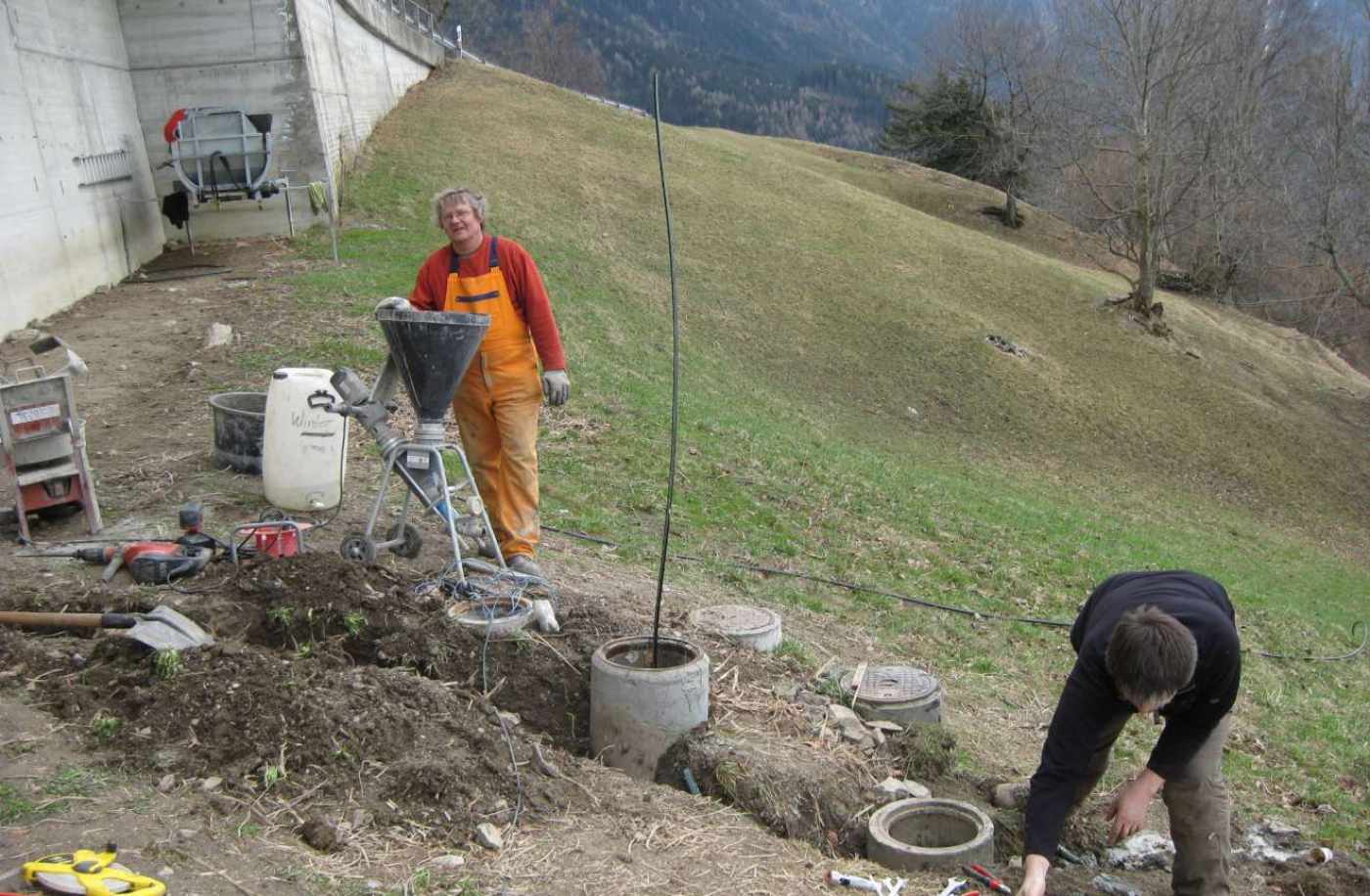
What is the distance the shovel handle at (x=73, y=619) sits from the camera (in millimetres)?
4406

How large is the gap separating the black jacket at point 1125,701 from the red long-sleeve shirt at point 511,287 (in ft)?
10.1

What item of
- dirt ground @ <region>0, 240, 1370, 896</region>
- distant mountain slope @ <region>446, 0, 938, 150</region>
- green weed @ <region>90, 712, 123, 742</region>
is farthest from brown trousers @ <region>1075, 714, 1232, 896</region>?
distant mountain slope @ <region>446, 0, 938, 150</region>

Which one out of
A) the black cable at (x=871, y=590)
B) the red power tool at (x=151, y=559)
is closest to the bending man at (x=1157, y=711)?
the red power tool at (x=151, y=559)

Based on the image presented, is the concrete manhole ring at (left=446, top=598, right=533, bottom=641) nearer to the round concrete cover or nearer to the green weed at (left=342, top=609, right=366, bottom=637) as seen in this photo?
the green weed at (left=342, top=609, right=366, bottom=637)

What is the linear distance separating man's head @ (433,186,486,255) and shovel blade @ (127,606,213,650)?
226cm

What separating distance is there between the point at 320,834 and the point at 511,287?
10.4ft

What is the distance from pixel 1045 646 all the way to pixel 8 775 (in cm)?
676

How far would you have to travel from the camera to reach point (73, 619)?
4.46 m

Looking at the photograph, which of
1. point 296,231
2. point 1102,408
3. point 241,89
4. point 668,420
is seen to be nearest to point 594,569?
point 668,420

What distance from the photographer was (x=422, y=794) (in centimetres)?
372

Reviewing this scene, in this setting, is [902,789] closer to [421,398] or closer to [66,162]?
[421,398]

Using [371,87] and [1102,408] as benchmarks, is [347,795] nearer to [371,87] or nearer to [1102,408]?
[1102,408]

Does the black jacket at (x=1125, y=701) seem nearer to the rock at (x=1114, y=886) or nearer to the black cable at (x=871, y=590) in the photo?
the rock at (x=1114, y=886)

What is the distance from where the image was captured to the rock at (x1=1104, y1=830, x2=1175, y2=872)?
181 inches
